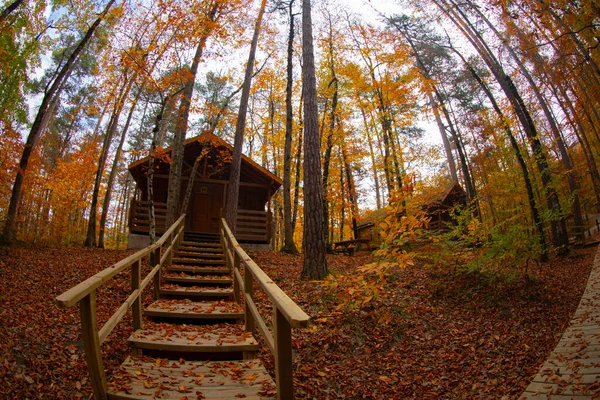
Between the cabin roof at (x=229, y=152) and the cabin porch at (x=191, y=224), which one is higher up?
the cabin roof at (x=229, y=152)

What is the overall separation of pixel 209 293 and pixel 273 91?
1797cm

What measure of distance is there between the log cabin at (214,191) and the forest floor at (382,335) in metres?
6.73

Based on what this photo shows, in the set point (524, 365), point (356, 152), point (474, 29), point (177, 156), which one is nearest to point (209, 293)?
point (524, 365)

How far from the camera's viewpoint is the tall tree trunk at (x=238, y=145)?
10.4m

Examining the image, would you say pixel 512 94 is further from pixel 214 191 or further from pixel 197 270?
pixel 214 191

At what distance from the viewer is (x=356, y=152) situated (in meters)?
18.7

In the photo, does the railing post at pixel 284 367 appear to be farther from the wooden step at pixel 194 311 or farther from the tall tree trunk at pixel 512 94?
the tall tree trunk at pixel 512 94

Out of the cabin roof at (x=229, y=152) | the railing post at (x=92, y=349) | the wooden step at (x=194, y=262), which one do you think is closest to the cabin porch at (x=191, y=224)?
the cabin roof at (x=229, y=152)

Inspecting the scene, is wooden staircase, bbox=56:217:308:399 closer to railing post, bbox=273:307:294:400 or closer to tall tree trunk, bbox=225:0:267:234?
railing post, bbox=273:307:294:400

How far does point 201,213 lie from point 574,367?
1401cm

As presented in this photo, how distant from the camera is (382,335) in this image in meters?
4.55

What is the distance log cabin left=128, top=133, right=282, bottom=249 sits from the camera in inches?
541

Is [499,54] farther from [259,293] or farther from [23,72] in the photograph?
[23,72]

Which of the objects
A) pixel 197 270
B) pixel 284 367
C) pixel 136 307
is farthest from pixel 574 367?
pixel 197 270
